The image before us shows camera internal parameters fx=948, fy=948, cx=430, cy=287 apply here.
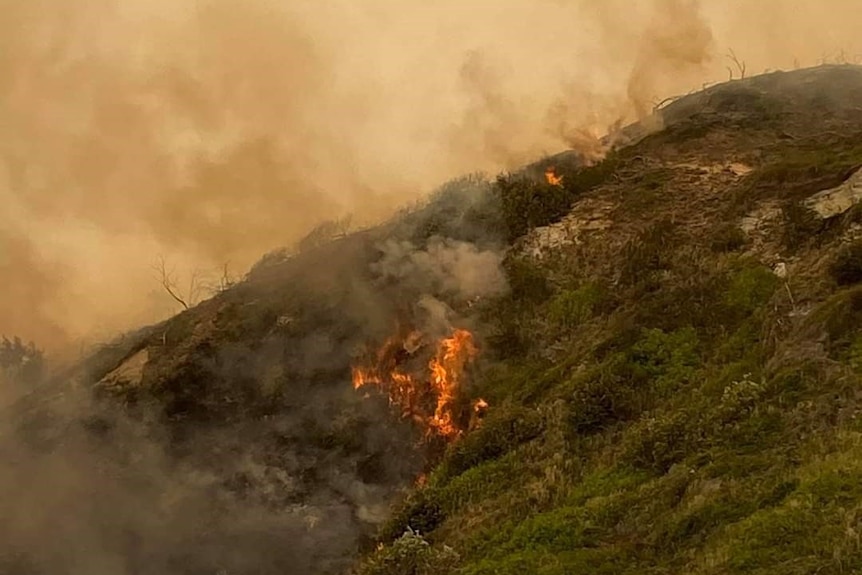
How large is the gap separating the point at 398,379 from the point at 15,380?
100ft

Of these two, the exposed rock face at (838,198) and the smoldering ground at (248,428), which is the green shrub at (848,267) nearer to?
the exposed rock face at (838,198)

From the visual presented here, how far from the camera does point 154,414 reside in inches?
1062

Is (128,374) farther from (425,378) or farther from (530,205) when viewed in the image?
(530,205)

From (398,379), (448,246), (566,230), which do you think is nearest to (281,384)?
(398,379)

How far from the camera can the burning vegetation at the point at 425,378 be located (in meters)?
23.2

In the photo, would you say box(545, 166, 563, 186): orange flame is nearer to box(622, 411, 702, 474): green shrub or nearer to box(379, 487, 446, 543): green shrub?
box(379, 487, 446, 543): green shrub

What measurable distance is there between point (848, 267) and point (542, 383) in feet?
→ 21.9

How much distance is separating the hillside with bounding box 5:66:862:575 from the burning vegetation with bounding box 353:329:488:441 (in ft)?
0.22

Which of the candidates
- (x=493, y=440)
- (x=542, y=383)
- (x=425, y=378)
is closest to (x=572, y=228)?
(x=425, y=378)

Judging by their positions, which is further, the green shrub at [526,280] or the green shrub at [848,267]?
the green shrub at [526,280]

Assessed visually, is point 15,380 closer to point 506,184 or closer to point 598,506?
point 506,184

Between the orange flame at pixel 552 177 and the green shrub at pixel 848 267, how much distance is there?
41.2ft

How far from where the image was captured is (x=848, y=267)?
726 inches

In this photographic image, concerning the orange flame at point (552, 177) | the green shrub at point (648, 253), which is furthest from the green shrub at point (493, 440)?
the orange flame at point (552, 177)
